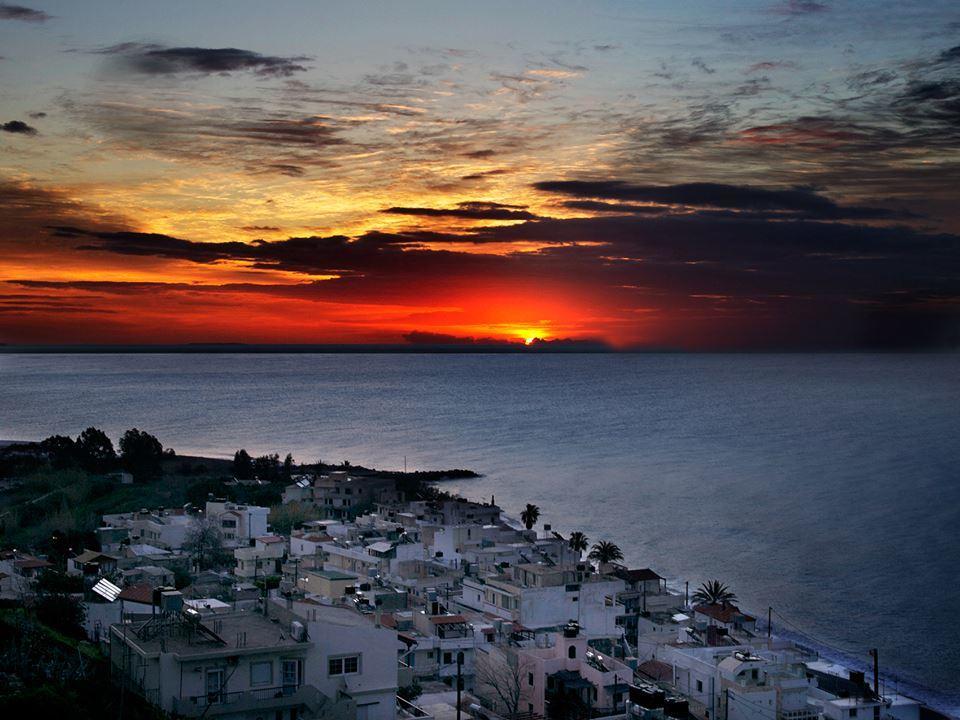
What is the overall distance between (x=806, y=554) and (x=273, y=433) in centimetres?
6597

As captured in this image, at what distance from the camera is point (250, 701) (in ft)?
44.2

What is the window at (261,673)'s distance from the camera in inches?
538

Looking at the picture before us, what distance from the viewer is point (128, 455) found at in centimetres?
6297

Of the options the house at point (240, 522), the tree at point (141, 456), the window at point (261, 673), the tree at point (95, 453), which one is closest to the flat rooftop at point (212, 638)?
the window at point (261, 673)

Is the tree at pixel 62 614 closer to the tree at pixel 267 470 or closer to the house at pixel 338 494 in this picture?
the house at pixel 338 494

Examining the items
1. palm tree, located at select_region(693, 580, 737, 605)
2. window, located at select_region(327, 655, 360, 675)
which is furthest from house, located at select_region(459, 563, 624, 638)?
window, located at select_region(327, 655, 360, 675)

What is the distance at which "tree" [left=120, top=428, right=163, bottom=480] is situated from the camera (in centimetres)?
5981

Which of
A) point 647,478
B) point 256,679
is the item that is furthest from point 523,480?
point 256,679

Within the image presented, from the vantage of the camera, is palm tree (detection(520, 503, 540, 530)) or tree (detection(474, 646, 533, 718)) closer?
tree (detection(474, 646, 533, 718))

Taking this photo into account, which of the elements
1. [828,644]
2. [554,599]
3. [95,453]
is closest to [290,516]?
[554,599]

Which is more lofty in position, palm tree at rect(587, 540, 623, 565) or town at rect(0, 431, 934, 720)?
town at rect(0, 431, 934, 720)

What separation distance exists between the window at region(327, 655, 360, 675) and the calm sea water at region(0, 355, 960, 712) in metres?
18.9

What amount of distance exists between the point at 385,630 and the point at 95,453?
5380 cm

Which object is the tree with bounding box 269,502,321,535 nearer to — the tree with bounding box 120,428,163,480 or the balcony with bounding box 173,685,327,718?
the tree with bounding box 120,428,163,480
